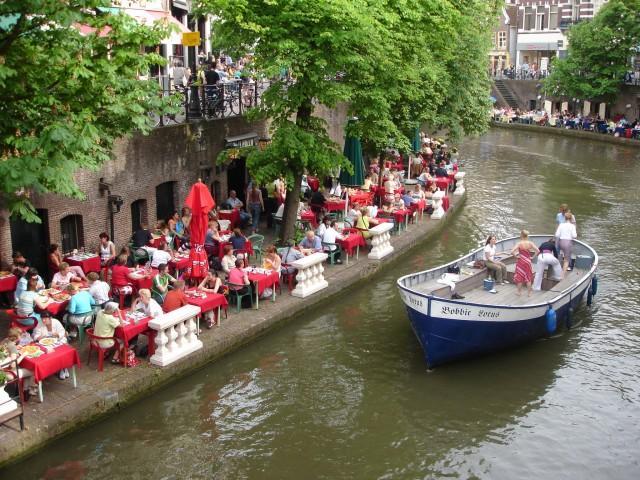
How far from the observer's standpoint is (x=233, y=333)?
14.4 m

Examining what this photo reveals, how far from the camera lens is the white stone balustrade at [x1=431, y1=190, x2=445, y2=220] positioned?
25438 mm

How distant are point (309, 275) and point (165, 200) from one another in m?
5.43

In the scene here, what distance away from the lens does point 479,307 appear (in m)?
13.7

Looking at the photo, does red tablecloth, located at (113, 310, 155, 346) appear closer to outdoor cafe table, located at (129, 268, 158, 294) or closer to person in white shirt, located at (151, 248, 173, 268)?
outdoor cafe table, located at (129, 268, 158, 294)

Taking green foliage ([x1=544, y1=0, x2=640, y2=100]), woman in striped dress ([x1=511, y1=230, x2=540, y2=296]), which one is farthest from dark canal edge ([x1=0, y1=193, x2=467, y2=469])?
green foliage ([x1=544, y1=0, x2=640, y2=100])

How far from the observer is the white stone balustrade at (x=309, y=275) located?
54.3 feet

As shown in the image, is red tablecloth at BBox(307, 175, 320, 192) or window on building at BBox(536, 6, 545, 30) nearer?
red tablecloth at BBox(307, 175, 320, 192)

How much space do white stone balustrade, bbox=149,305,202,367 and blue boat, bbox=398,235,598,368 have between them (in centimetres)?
387

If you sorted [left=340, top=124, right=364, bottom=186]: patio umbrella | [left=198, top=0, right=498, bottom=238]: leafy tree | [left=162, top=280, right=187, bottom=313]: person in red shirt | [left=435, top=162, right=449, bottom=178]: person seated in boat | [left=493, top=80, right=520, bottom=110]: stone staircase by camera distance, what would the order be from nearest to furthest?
1. [left=162, top=280, right=187, bottom=313]: person in red shirt
2. [left=198, top=0, right=498, bottom=238]: leafy tree
3. [left=340, top=124, right=364, bottom=186]: patio umbrella
4. [left=435, top=162, right=449, bottom=178]: person seated in boat
5. [left=493, top=80, right=520, bottom=110]: stone staircase

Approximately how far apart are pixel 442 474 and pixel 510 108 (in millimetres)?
56978

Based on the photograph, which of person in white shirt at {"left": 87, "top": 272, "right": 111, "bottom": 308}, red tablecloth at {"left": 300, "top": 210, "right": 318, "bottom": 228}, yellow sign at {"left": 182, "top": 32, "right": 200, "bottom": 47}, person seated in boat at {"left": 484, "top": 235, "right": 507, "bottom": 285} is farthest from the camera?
red tablecloth at {"left": 300, "top": 210, "right": 318, "bottom": 228}

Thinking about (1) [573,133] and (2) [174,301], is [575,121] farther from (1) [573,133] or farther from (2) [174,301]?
(2) [174,301]

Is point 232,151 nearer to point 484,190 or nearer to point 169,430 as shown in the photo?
point 169,430

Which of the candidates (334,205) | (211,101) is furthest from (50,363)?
(334,205)
